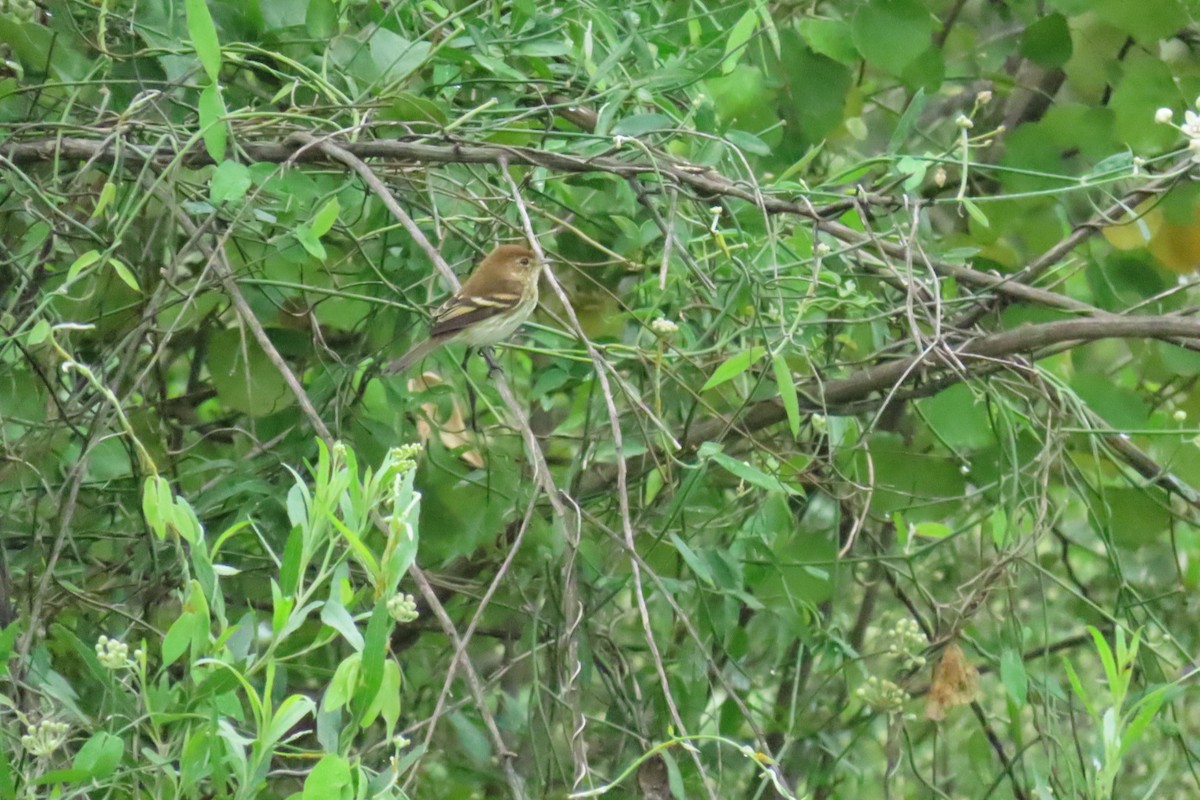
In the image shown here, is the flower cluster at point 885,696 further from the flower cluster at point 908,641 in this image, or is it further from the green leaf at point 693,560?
the green leaf at point 693,560

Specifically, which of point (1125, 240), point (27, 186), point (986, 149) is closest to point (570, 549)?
point (27, 186)

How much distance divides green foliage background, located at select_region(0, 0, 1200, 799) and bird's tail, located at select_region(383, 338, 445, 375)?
0.07 m

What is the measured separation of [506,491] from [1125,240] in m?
1.74

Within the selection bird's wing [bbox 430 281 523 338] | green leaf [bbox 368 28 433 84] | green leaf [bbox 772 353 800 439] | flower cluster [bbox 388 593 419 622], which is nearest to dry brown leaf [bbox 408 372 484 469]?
bird's wing [bbox 430 281 523 338]

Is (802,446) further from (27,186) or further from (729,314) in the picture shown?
(27,186)

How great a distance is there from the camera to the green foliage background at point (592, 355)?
255 cm

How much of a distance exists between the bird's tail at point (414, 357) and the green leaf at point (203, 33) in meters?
1.10

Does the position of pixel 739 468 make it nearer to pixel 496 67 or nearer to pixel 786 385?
pixel 786 385

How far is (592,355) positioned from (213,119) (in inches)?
29.5

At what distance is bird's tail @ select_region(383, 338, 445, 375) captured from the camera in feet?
10.5

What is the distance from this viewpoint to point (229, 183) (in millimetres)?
2311

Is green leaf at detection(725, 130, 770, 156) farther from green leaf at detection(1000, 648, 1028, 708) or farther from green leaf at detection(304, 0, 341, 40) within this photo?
green leaf at detection(1000, 648, 1028, 708)

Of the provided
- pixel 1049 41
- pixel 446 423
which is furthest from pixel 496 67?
pixel 1049 41

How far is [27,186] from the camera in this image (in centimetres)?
287
